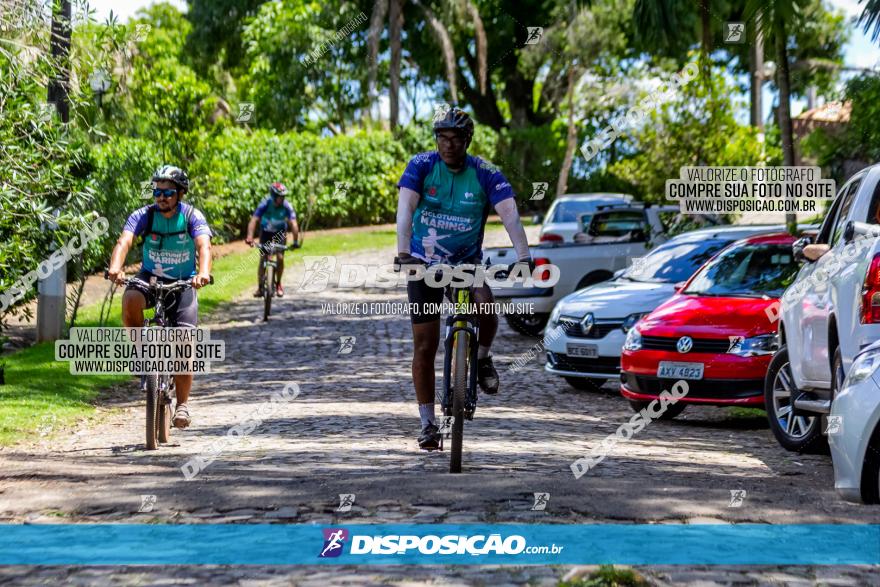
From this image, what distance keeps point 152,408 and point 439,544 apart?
17.2 ft

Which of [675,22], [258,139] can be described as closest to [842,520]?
[675,22]

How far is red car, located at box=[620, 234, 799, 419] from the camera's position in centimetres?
1259

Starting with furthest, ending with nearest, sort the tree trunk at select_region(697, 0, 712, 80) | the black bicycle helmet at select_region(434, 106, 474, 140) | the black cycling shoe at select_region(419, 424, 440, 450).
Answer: the tree trunk at select_region(697, 0, 712, 80) < the black cycling shoe at select_region(419, 424, 440, 450) < the black bicycle helmet at select_region(434, 106, 474, 140)

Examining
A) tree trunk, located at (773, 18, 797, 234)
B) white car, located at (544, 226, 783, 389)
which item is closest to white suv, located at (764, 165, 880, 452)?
white car, located at (544, 226, 783, 389)

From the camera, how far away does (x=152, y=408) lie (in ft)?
35.8

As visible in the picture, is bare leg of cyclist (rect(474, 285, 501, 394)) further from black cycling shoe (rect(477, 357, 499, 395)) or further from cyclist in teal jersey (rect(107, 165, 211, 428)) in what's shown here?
cyclist in teal jersey (rect(107, 165, 211, 428))

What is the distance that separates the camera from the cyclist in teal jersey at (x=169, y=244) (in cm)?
1093

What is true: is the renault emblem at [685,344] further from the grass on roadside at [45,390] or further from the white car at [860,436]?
the grass on roadside at [45,390]

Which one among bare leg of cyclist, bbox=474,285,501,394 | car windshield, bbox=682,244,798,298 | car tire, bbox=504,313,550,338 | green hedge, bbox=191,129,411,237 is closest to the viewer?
bare leg of cyclist, bbox=474,285,501,394

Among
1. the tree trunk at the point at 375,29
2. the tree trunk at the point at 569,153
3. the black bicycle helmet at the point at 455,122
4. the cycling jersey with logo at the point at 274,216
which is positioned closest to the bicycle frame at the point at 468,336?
the black bicycle helmet at the point at 455,122

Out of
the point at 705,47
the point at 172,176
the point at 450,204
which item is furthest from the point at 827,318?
the point at 705,47

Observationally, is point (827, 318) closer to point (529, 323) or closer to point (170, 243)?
point (170, 243)

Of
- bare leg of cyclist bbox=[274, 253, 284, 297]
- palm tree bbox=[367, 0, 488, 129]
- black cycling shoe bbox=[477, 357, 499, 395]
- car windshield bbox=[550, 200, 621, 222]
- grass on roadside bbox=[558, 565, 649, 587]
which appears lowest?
grass on roadside bbox=[558, 565, 649, 587]

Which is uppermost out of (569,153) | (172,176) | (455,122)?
(569,153)
